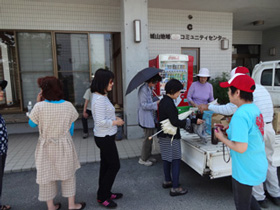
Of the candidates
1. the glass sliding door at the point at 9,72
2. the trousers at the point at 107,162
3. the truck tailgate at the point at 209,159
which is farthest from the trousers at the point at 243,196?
the glass sliding door at the point at 9,72

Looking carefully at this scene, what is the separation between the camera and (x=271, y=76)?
4.77 meters

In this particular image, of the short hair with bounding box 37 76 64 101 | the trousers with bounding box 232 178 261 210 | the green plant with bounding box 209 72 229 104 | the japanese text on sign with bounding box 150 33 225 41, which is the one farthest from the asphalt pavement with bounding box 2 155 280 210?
the japanese text on sign with bounding box 150 33 225 41

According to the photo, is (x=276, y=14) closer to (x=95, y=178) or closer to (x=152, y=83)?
(x=152, y=83)

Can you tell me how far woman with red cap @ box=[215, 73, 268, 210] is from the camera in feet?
5.58

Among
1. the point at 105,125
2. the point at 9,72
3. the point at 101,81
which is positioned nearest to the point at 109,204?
the point at 105,125

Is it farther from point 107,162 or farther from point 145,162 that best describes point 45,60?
point 107,162

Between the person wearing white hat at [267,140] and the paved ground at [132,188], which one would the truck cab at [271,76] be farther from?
the paved ground at [132,188]

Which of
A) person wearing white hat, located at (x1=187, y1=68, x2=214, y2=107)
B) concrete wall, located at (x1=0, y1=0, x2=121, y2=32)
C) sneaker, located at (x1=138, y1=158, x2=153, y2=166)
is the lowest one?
sneaker, located at (x1=138, y1=158, x2=153, y2=166)

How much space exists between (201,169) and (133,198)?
1072 millimetres

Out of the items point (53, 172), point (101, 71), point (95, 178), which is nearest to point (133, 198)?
point (95, 178)

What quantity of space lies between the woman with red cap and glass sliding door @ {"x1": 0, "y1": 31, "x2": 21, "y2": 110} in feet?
21.9

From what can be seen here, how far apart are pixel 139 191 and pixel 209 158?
4.05ft

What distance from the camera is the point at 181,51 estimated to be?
23.5 feet

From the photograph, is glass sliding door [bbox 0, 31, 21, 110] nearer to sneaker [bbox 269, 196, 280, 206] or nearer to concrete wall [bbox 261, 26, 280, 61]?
sneaker [bbox 269, 196, 280, 206]
